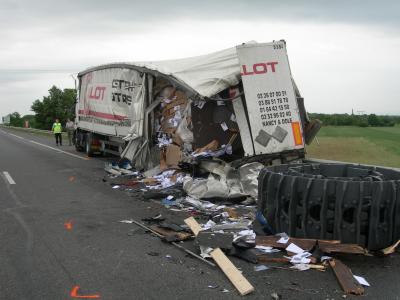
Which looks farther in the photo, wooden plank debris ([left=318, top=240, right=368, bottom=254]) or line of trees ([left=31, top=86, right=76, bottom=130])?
line of trees ([left=31, top=86, right=76, bottom=130])

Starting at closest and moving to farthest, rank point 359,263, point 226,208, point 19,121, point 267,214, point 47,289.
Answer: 1. point 47,289
2. point 359,263
3. point 267,214
4. point 226,208
5. point 19,121

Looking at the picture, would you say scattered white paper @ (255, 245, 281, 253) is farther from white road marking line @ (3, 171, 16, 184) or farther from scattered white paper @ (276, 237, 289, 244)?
white road marking line @ (3, 171, 16, 184)

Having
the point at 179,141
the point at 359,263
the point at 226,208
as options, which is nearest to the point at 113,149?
the point at 179,141

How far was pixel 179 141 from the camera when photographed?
13.1 metres

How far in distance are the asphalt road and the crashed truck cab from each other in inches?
125

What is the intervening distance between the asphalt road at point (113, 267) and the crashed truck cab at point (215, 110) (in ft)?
10.4

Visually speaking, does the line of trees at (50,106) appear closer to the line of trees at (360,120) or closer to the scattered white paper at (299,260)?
the line of trees at (360,120)

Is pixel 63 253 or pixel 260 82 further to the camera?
pixel 260 82

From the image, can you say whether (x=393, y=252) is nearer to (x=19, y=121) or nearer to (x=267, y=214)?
(x=267, y=214)

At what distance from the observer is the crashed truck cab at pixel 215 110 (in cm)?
1102

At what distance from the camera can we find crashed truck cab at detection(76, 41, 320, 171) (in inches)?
434

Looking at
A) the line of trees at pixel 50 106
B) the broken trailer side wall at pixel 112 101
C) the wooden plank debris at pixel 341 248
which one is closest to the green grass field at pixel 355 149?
the broken trailer side wall at pixel 112 101

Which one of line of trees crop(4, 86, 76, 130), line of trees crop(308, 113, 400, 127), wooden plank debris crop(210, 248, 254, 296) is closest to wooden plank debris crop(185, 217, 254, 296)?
wooden plank debris crop(210, 248, 254, 296)

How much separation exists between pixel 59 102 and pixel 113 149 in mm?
72650
